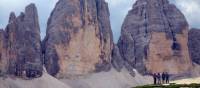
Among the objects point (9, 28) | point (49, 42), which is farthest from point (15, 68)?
point (49, 42)

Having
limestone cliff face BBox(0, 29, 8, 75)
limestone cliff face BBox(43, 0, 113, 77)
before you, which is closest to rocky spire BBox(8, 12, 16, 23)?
limestone cliff face BBox(0, 29, 8, 75)

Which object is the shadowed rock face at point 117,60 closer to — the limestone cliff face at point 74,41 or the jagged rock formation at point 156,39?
the jagged rock formation at point 156,39

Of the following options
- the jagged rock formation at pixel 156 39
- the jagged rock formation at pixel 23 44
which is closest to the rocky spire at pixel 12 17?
the jagged rock formation at pixel 23 44

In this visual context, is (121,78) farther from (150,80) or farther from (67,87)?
(67,87)

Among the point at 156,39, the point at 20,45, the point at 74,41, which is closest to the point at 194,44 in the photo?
the point at 156,39

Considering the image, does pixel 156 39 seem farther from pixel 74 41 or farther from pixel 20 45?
pixel 20 45

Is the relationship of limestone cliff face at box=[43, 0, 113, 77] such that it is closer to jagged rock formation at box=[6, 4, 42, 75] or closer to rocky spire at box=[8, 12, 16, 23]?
jagged rock formation at box=[6, 4, 42, 75]
